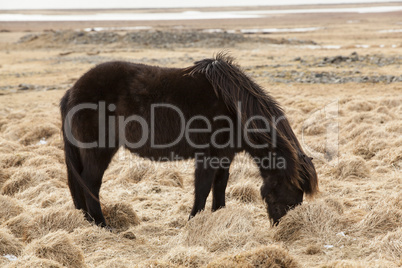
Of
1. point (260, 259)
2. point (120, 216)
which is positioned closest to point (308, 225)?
point (260, 259)

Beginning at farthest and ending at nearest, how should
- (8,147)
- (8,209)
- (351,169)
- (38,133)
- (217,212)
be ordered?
(38,133) < (8,147) < (351,169) < (8,209) < (217,212)

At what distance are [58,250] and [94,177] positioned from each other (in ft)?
4.00

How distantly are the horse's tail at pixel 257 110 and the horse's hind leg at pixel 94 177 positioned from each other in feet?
4.45

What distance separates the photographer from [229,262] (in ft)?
10.5

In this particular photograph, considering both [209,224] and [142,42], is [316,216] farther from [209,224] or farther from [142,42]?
[142,42]

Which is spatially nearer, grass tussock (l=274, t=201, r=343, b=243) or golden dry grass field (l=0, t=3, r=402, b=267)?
golden dry grass field (l=0, t=3, r=402, b=267)

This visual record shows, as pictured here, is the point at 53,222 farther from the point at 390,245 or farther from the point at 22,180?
the point at 390,245

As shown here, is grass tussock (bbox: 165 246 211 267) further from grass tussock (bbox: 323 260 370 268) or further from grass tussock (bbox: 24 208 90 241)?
grass tussock (bbox: 24 208 90 241)

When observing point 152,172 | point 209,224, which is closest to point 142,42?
point 152,172

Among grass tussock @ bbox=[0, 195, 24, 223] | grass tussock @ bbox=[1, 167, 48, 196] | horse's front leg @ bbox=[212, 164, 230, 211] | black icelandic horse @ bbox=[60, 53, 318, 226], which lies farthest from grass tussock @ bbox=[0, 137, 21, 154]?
horse's front leg @ bbox=[212, 164, 230, 211]

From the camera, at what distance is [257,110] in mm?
4250

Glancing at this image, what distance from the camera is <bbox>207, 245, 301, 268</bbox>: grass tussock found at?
3201 mm

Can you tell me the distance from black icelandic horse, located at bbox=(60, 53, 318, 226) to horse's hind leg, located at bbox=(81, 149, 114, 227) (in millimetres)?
11

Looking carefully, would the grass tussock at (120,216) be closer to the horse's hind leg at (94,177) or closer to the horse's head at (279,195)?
the horse's hind leg at (94,177)
